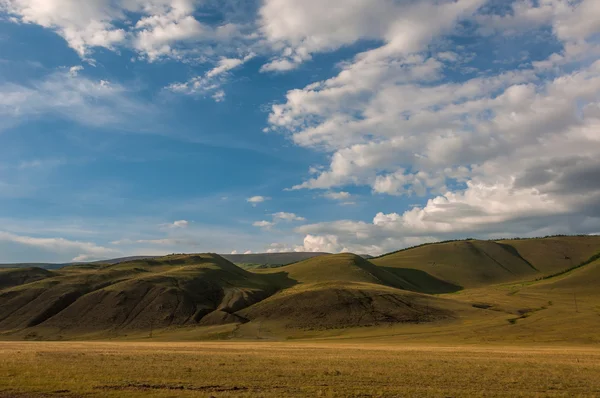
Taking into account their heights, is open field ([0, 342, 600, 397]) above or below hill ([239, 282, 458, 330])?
above

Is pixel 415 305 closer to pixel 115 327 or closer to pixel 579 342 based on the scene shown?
pixel 579 342

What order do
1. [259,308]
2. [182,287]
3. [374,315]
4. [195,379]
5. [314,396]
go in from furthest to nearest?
[182,287]
[259,308]
[374,315]
[195,379]
[314,396]

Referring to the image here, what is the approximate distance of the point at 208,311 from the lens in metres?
155

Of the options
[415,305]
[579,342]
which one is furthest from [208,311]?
[579,342]

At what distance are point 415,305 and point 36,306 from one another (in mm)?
128790

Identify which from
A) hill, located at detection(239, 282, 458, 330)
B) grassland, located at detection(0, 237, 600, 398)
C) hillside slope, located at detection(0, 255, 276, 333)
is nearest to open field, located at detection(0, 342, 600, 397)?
grassland, located at detection(0, 237, 600, 398)

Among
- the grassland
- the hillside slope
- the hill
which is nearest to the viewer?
the grassland

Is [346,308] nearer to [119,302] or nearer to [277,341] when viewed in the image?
[277,341]

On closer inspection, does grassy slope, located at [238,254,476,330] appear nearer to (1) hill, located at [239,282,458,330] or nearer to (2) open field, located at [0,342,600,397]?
(1) hill, located at [239,282,458,330]

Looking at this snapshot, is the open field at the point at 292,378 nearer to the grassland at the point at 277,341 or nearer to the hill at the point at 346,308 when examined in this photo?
the grassland at the point at 277,341

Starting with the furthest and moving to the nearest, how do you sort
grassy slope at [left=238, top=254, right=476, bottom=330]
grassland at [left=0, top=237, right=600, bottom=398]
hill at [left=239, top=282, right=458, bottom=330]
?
grassy slope at [left=238, top=254, right=476, bottom=330] < hill at [left=239, top=282, right=458, bottom=330] < grassland at [left=0, top=237, right=600, bottom=398]

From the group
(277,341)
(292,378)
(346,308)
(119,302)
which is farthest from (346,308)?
(292,378)

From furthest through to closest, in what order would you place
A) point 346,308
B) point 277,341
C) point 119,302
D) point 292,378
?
1. point 119,302
2. point 346,308
3. point 277,341
4. point 292,378

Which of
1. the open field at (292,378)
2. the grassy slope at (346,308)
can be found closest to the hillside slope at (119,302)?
the grassy slope at (346,308)
